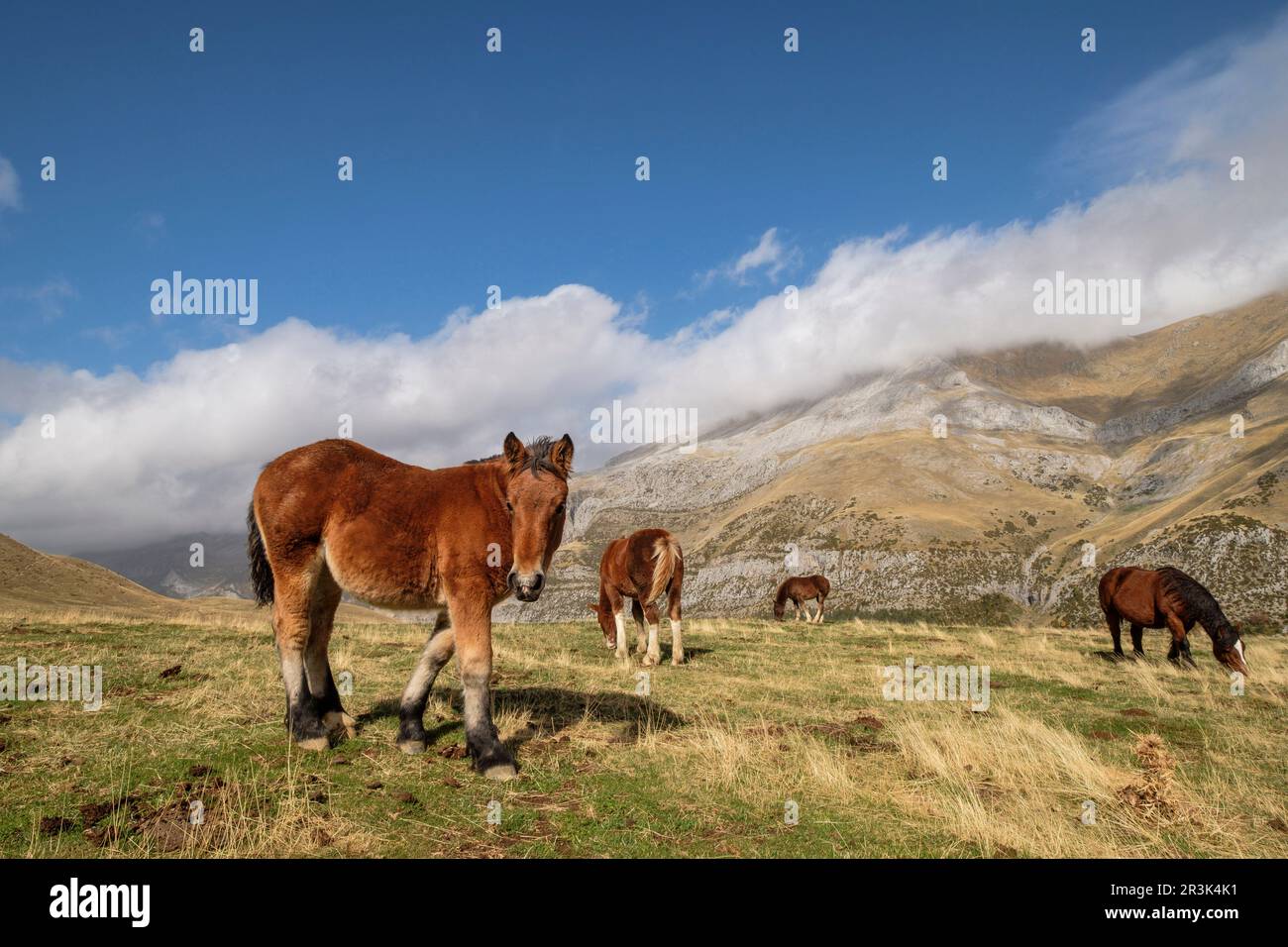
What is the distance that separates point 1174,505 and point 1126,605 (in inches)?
2705

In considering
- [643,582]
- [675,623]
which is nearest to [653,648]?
[675,623]

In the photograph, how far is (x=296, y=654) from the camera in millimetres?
7734

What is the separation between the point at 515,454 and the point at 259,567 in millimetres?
3902

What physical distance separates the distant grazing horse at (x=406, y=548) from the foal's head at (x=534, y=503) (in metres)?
0.02

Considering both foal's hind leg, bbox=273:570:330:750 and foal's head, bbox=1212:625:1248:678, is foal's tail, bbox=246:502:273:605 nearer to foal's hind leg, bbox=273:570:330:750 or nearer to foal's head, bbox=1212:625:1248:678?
foal's hind leg, bbox=273:570:330:750

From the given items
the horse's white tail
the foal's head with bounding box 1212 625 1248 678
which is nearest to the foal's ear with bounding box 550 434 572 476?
the horse's white tail

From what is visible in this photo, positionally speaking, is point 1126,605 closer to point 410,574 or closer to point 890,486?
point 410,574

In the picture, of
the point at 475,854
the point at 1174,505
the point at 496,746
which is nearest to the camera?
the point at 475,854

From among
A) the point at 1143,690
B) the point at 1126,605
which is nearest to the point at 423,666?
the point at 1143,690

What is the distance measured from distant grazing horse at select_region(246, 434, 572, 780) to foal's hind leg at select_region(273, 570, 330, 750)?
0.04ft

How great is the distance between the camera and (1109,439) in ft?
602

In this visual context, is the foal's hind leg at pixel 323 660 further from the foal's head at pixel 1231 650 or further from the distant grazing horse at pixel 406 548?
the foal's head at pixel 1231 650

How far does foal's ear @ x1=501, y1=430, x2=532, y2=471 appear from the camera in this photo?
24.1ft

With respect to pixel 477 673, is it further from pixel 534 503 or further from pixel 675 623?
pixel 675 623
